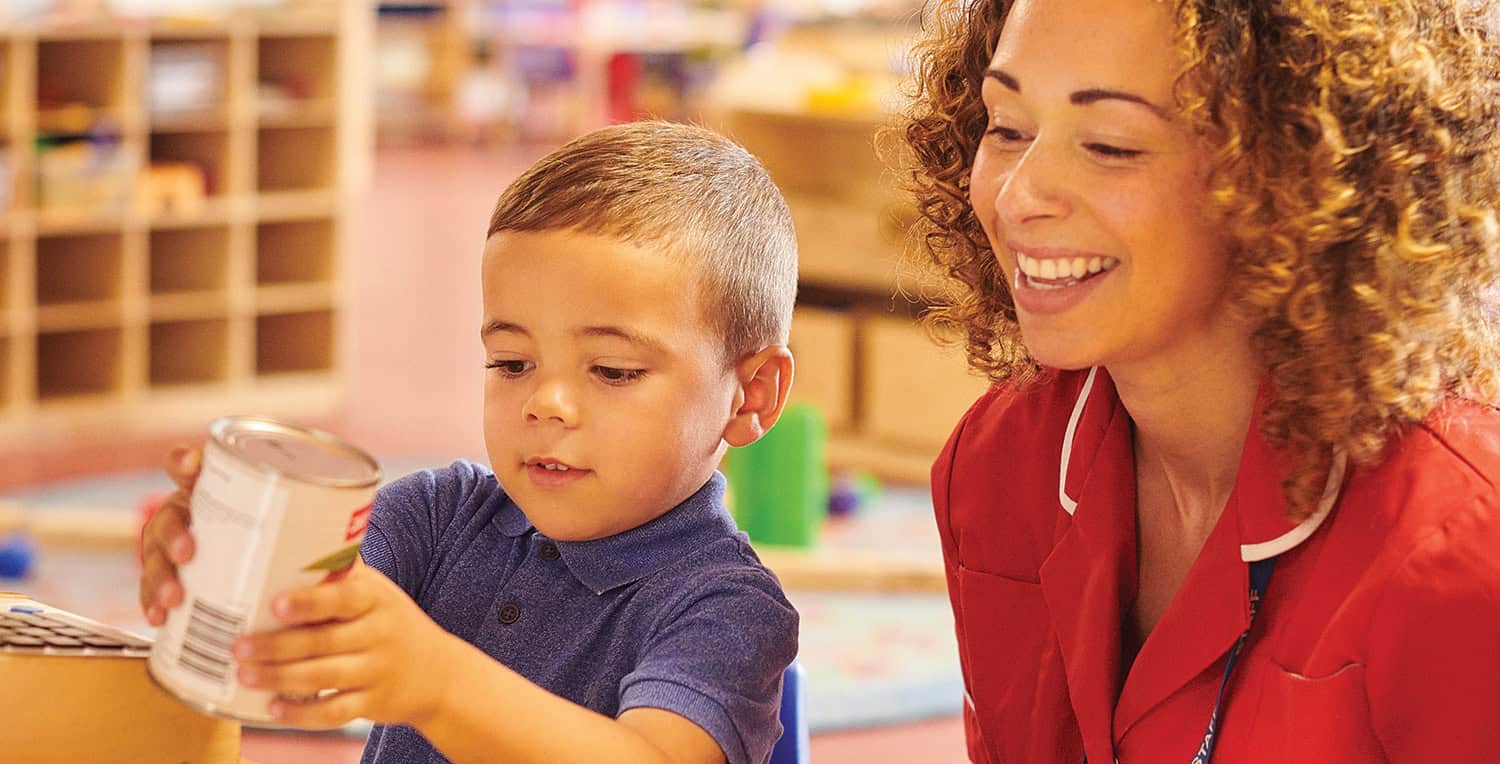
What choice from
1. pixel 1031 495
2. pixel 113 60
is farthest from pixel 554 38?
pixel 1031 495

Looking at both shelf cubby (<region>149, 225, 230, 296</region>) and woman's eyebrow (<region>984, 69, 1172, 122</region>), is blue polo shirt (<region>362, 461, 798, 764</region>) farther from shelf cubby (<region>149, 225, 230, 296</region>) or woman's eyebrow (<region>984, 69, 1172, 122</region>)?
shelf cubby (<region>149, 225, 230, 296</region>)

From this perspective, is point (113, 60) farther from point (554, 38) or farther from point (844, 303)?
point (554, 38)

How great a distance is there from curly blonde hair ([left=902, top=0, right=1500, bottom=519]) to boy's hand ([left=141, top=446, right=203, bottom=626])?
66 cm

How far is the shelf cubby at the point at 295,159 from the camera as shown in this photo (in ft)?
18.7

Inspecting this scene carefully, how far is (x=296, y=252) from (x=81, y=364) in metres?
0.72

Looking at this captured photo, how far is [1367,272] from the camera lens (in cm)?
124

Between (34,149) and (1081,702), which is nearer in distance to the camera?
(1081,702)

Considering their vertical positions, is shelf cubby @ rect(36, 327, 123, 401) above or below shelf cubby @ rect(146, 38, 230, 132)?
below

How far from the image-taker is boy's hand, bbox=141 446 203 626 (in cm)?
94

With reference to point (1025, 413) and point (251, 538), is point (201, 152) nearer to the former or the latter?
point (1025, 413)

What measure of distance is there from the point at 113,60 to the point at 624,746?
15.1 feet

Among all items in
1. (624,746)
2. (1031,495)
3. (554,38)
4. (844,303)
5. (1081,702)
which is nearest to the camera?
(624,746)

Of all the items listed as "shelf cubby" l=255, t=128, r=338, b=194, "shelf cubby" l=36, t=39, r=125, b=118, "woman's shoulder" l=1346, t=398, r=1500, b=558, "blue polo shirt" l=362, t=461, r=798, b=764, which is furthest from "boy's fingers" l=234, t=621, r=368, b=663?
"shelf cubby" l=255, t=128, r=338, b=194

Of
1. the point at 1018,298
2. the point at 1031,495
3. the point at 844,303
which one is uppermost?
the point at 1018,298
